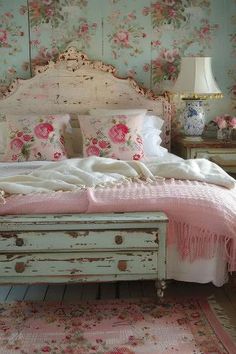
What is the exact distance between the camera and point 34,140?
330 centimetres

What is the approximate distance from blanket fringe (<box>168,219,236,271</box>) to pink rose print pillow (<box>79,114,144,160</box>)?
1.06 metres

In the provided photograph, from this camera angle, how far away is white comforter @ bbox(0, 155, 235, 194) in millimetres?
2383

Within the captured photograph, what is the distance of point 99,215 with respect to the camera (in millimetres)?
2199

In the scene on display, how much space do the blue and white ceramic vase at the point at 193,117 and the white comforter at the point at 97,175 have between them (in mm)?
919

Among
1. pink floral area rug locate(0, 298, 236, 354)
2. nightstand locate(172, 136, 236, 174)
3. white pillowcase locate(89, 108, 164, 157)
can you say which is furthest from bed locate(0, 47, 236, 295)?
nightstand locate(172, 136, 236, 174)

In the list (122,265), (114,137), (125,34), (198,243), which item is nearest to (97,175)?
(122,265)

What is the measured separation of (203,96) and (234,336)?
7.28 feet

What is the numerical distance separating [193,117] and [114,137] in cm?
78

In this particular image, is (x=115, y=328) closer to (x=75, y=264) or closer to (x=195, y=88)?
(x=75, y=264)

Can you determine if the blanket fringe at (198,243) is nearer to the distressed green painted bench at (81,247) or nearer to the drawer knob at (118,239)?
the distressed green painted bench at (81,247)

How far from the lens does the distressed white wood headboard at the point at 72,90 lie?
12.2 feet

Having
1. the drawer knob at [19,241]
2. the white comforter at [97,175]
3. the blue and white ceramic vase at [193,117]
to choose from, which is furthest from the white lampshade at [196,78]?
the drawer knob at [19,241]

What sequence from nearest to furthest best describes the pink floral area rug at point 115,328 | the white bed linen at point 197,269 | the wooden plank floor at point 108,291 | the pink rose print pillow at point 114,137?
the pink floral area rug at point 115,328 < the white bed linen at point 197,269 < the wooden plank floor at point 108,291 < the pink rose print pillow at point 114,137

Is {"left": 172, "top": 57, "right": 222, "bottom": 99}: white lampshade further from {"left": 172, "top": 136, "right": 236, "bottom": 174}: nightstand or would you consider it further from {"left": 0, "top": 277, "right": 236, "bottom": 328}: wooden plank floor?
{"left": 0, "top": 277, "right": 236, "bottom": 328}: wooden plank floor
